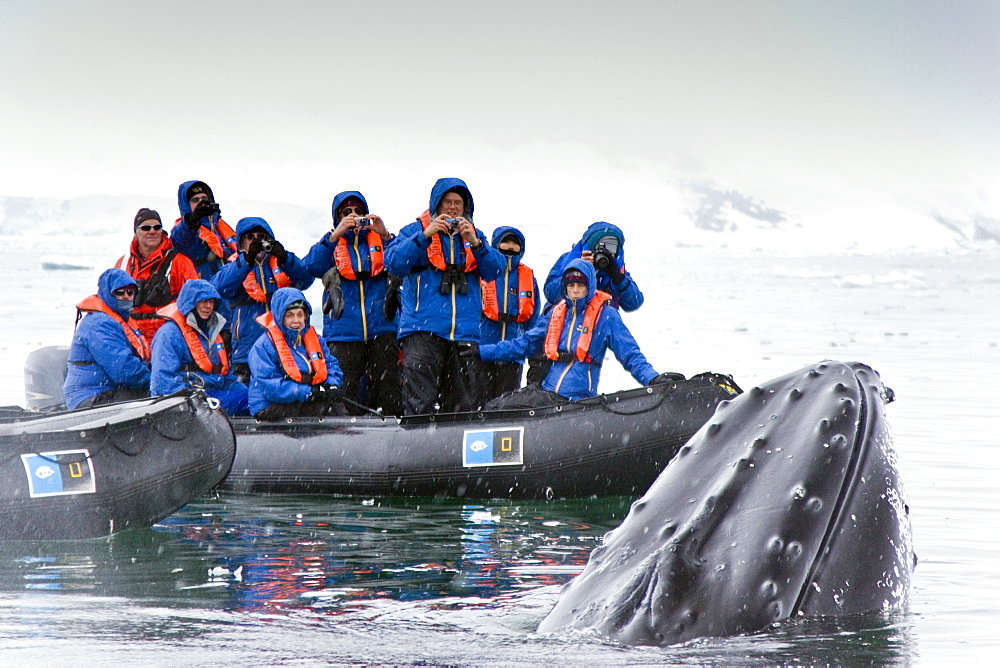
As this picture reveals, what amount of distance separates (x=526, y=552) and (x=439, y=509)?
2.04 metres

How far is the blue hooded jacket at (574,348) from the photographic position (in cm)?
1065

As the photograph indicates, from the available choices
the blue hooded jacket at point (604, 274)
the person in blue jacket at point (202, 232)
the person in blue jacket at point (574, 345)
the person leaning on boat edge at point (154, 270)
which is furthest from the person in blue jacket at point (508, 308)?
the person leaning on boat edge at point (154, 270)

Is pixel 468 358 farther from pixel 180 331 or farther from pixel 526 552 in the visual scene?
pixel 526 552

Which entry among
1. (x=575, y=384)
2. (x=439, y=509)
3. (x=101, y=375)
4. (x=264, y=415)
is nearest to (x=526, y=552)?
(x=439, y=509)

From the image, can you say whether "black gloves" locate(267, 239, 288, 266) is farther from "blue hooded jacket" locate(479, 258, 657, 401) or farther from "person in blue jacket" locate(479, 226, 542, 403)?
"blue hooded jacket" locate(479, 258, 657, 401)

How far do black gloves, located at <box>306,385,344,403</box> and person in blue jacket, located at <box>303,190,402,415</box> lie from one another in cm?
39

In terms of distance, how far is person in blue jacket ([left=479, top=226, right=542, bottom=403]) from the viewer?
11.6 m

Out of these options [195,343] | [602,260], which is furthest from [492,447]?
[195,343]

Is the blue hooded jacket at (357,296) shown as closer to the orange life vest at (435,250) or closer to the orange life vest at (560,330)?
the orange life vest at (435,250)

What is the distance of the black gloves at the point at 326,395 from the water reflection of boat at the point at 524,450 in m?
0.48

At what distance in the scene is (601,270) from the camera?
448 inches

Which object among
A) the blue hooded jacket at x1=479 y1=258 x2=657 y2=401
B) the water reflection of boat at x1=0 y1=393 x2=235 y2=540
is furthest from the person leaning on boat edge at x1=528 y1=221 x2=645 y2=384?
the water reflection of boat at x1=0 y1=393 x2=235 y2=540

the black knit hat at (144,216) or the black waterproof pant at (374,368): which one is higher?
the black knit hat at (144,216)

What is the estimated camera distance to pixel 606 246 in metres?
11.5
